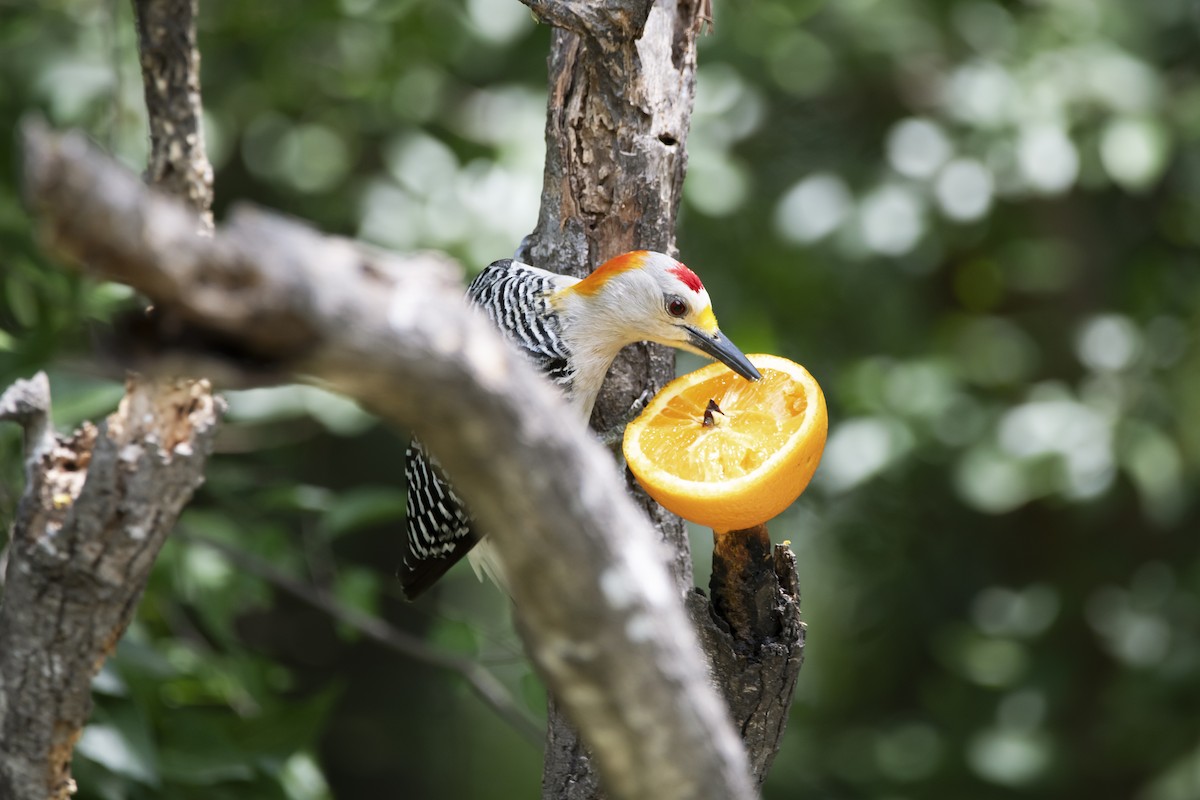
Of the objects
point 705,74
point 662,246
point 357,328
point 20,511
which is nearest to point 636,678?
point 357,328

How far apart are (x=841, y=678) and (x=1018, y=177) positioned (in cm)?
235

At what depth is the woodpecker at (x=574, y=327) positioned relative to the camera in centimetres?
207

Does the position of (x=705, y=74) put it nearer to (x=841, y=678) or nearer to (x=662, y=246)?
(x=662, y=246)

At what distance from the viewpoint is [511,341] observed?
2250 mm

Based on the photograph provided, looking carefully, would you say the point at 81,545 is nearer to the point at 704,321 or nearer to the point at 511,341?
the point at 511,341

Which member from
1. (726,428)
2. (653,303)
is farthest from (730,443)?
(653,303)

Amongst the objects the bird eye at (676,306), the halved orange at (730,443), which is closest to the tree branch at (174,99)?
the halved orange at (730,443)

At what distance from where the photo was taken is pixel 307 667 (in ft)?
15.1

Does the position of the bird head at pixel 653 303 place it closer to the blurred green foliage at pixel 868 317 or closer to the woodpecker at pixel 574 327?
the woodpecker at pixel 574 327

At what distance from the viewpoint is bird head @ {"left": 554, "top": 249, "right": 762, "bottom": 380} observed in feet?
6.73

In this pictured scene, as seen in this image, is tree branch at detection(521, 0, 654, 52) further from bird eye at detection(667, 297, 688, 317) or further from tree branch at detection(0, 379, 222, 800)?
tree branch at detection(0, 379, 222, 800)

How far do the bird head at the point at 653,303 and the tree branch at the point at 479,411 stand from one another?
1025mm

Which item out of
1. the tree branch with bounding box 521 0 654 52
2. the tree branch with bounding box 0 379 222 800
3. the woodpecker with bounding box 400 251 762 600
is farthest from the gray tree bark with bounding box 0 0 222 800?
the woodpecker with bounding box 400 251 762 600

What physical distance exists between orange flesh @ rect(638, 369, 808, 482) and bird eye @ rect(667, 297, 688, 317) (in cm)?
21
